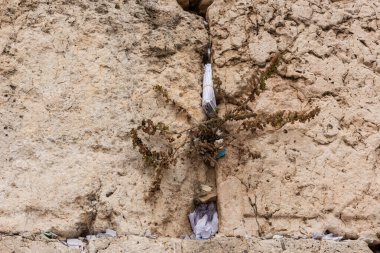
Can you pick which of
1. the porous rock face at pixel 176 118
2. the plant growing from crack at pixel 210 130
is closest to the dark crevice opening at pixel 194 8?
the porous rock face at pixel 176 118

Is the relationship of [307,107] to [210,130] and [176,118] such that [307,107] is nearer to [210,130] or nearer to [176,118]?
[210,130]

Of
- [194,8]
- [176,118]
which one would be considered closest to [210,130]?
[176,118]

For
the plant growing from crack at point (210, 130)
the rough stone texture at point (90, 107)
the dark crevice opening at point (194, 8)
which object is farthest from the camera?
the dark crevice opening at point (194, 8)

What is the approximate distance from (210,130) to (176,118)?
159 mm

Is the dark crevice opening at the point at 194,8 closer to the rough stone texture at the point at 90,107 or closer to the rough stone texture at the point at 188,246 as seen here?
the rough stone texture at the point at 90,107

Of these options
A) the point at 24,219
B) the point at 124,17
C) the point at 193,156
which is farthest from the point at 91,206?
the point at 124,17

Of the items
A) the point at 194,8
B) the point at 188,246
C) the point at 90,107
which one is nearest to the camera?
the point at 188,246

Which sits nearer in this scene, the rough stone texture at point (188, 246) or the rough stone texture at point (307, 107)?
the rough stone texture at point (188, 246)

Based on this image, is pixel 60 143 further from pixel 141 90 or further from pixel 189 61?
pixel 189 61

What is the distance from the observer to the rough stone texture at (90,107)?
2367mm

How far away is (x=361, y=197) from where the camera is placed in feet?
8.16

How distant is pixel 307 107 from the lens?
266 cm

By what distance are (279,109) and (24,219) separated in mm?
1141

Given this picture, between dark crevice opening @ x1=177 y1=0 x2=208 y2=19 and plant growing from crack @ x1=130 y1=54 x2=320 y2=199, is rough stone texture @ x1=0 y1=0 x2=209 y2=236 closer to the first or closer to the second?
plant growing from crack @ x1=130 y1=54 x2=320 y2=199
